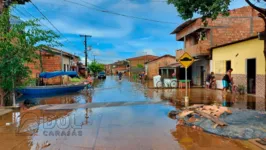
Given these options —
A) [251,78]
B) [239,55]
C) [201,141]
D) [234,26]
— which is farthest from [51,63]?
[201,141]

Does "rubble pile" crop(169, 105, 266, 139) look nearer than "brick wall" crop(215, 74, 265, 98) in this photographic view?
Yes

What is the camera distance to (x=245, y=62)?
1639 centimetres

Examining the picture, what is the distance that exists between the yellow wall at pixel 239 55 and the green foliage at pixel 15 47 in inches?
507

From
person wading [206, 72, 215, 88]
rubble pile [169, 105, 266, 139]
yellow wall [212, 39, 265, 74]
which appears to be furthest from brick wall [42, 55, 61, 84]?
rubble pile [169, 105, 266, 139]

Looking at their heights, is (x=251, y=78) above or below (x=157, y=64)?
below

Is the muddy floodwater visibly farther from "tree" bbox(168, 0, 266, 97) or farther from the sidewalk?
"tree" bbox(168, 0, 266, 97)

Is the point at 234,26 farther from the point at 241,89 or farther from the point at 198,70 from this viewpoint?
the point at 241,89

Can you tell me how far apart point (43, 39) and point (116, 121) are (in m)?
5.94

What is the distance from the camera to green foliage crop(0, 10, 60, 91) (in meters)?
10.3

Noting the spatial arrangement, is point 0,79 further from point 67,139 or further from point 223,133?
point 223,133

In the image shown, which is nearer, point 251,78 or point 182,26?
point 251,78

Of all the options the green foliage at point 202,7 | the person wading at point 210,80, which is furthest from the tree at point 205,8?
the person wading at point 210,80

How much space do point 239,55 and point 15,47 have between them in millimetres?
15231

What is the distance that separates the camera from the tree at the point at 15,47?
10297mm
